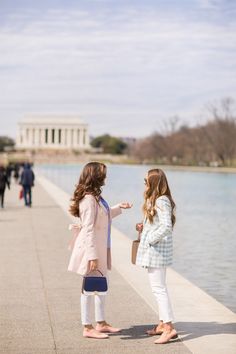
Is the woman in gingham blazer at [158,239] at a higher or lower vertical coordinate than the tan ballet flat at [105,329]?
higher

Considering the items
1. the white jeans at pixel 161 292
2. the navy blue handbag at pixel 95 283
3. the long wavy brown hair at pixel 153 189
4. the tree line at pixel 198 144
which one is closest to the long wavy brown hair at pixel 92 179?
the long wavy brown hair at pixel 153 189

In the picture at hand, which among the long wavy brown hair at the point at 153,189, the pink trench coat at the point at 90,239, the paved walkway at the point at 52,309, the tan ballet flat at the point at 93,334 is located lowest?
the paved walkway at the point at 52,309

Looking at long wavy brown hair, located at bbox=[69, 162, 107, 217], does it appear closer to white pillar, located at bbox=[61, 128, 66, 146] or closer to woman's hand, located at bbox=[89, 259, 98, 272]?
woman's hand, located at bbox=[89, 259, 98, 272]

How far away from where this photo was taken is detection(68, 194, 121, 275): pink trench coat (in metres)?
6.56

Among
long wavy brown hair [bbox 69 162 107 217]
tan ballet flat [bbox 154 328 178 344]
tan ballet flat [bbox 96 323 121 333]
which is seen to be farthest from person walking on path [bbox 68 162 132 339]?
tan ballet flat [bbox 154 328 178 344]

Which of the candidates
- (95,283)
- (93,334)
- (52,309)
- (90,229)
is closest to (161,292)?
(95,283)

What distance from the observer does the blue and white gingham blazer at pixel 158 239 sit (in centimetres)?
661

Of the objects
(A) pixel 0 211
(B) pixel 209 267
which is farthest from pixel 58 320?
(A) pixel 0 211

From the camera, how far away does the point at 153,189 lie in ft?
21.9

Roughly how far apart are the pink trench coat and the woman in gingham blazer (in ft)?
1.06

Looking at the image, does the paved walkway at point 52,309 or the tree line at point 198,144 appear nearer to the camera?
the paved walkway at point 52,309

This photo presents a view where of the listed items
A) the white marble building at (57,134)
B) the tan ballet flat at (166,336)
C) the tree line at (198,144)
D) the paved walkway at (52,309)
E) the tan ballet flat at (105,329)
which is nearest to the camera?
the paved walkway at (52,309)

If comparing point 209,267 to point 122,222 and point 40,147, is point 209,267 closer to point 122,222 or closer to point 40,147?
point 122,222

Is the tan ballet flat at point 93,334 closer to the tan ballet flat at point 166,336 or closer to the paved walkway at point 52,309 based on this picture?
the paved walkway at point 52,309
